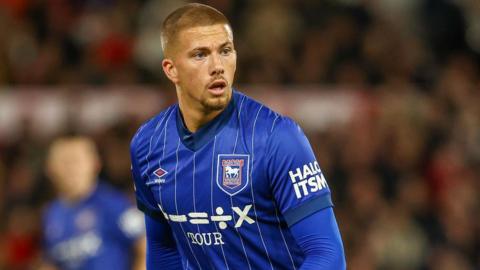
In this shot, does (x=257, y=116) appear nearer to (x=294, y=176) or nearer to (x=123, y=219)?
(x=294, y=176)

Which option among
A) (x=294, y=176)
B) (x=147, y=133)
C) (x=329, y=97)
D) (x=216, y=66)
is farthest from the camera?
(x=329, y=97)

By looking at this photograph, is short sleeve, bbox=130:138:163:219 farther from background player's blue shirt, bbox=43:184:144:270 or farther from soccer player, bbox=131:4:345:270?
background player's blue shirt, bbox=43:184:144:270

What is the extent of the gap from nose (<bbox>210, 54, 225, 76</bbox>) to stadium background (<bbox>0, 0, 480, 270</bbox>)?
210 inches

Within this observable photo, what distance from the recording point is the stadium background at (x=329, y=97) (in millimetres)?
9453

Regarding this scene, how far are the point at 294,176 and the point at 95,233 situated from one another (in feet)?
12.1

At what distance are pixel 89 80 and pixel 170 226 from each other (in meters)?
6.89

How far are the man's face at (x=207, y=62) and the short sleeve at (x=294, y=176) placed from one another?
29 cm

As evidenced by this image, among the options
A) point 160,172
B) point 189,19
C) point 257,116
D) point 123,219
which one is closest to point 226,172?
point 257,116

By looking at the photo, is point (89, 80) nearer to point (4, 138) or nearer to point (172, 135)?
point (4, 138)

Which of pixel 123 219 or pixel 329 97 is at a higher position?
pixel 329 97

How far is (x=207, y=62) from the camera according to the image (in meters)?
4.04

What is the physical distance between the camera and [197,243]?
13.8 ft

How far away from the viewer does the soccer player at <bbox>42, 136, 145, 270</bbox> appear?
7230 mm

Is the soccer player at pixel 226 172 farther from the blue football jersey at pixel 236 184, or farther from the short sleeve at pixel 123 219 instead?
the short sleeve at pixel 123 219
